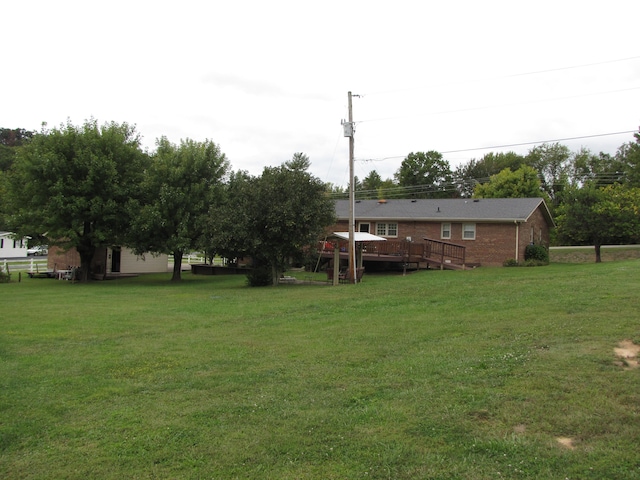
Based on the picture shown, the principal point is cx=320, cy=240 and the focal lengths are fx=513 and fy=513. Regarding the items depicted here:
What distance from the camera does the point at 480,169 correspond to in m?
71.6

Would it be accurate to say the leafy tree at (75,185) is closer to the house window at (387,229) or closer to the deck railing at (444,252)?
the house window at (387,229)

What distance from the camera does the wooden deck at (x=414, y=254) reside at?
2730cm

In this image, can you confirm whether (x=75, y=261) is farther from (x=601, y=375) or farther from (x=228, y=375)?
(x=601, y=375)

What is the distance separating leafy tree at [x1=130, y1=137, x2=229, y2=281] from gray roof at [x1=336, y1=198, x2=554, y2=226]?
31.9 ft

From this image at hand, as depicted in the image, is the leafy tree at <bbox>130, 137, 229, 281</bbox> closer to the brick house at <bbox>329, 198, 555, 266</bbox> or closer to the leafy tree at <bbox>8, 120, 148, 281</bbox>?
the leafy tree at <bbox>8, 120, 148, 281</bbox>

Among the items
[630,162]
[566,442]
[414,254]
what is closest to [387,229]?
[414,254]

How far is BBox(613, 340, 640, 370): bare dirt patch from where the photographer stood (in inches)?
250

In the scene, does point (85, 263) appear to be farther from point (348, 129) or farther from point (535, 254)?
point (535, 254)

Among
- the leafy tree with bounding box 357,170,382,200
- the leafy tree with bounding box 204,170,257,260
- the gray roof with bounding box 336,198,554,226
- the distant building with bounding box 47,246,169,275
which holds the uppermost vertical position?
the leafy tree with bounding box 357,170,382,200

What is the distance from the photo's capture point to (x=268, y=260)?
75.0 ft

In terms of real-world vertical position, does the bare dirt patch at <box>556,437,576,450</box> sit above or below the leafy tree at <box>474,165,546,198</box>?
below

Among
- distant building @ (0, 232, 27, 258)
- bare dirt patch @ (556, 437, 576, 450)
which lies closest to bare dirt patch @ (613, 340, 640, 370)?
bare dirt patch @ (556, 437, 576, 450)

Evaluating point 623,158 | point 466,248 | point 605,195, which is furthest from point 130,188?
point 623,158

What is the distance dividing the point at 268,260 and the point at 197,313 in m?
9.52
